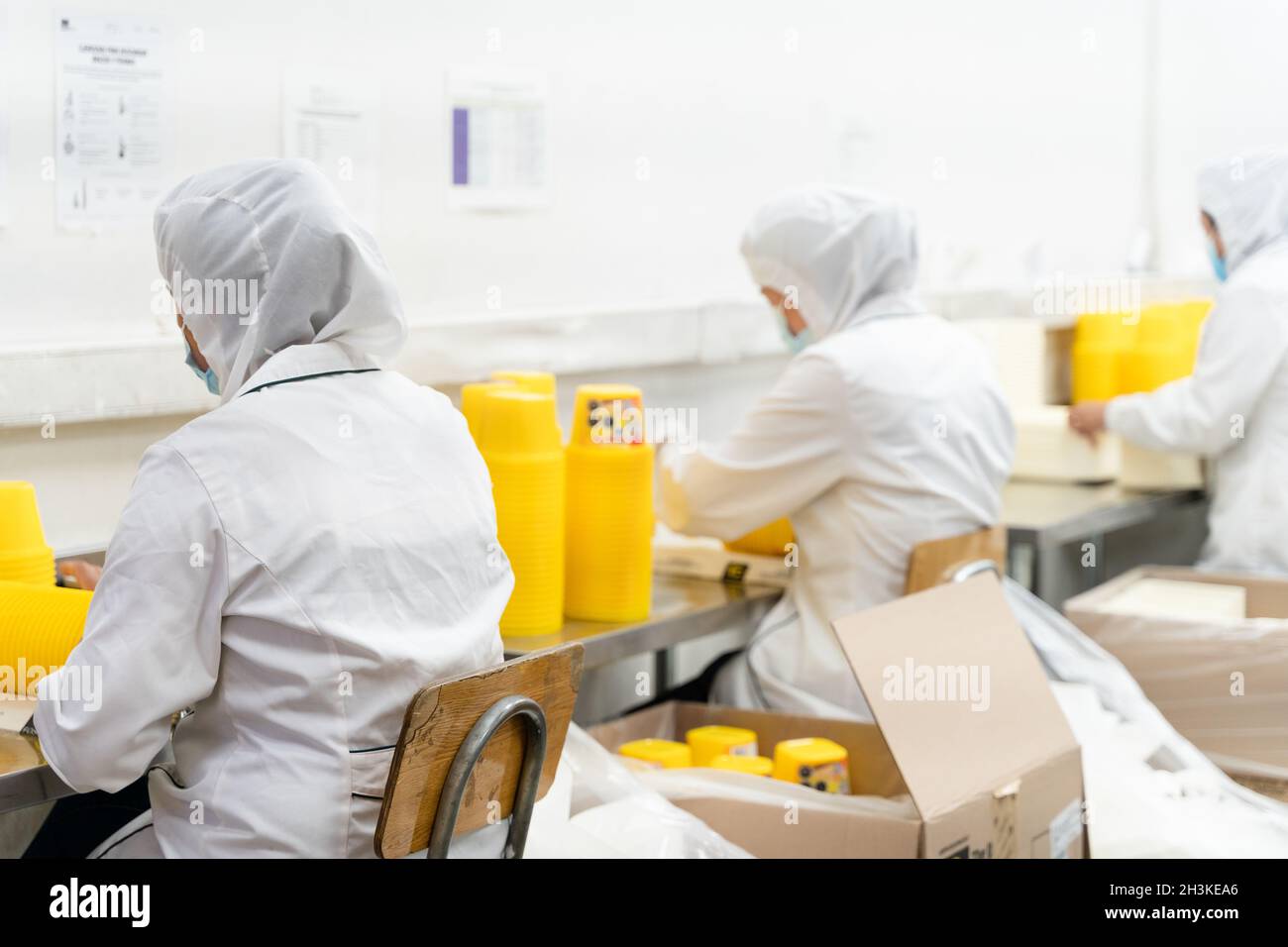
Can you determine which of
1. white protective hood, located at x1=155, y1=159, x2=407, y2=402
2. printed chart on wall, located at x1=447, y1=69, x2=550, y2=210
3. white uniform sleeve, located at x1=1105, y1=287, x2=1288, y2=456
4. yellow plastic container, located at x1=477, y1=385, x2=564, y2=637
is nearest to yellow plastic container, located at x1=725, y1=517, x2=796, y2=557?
yellow plastic container, located at x1=477, y1=385, x2=564, y2=637

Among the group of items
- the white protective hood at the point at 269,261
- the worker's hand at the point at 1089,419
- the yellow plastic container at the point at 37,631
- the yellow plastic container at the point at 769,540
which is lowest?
the yellow plastic container at the point at 769,540

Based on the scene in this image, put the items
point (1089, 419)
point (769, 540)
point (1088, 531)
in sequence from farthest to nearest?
point (1089, 419) < point (1088, 531) < point (769, 540)

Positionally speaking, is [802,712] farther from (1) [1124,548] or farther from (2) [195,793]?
(1) [1124,548]

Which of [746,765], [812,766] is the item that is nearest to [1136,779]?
[812,766]

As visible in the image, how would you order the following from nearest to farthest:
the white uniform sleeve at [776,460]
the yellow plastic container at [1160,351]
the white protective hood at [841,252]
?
the white uniform sleeve at [776,460]
the white protective hood at [841,252]
the yellow plastic container at [1160,351]

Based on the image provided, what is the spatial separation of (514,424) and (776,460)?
616 millimetres

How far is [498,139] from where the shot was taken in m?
3.21

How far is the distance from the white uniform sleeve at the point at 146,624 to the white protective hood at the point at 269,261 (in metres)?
0.21

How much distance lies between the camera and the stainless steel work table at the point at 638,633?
168cm

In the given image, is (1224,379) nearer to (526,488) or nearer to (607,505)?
(607,505)

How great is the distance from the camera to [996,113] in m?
4.90

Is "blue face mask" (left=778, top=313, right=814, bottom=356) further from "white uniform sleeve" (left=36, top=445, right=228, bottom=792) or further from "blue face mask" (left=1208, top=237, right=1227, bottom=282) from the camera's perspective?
"white uniform sleeve" (left=36, top=445, right=228, bottom=792)

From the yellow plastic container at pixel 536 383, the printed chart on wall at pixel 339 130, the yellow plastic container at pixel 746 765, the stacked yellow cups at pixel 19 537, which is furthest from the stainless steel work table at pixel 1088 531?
the stacked yellow cups at pixel 19 537

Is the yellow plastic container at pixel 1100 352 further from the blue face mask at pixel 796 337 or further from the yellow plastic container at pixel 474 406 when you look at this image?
the yellow plastic container at pixel 474 406
